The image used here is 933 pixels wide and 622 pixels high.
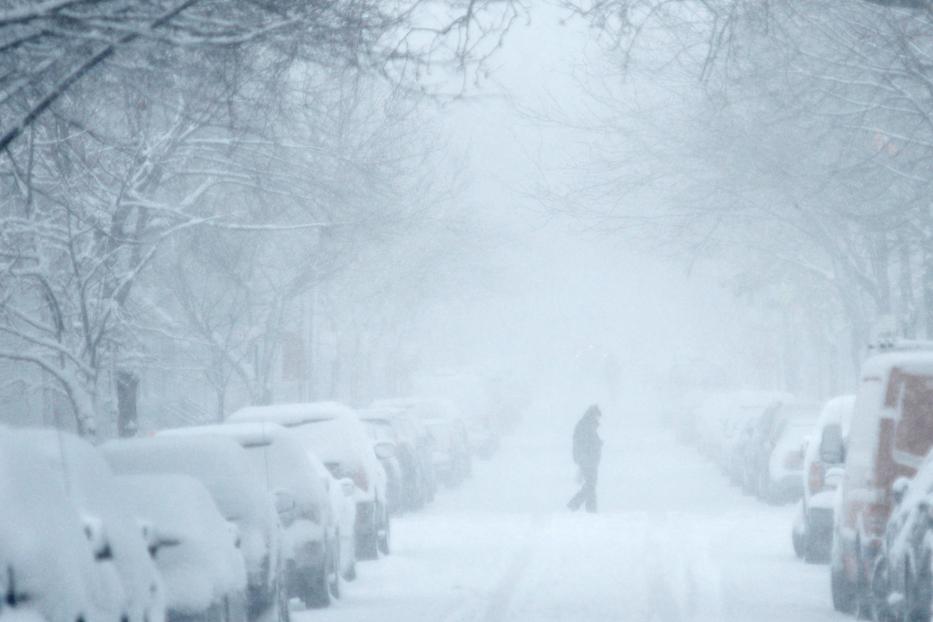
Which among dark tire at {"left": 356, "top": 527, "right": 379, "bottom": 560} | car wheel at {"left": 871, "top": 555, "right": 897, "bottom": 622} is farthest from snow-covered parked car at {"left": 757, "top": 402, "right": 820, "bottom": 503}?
car wheel at {"left": 871, "top": 555, "right": 897, "bottom": 622}

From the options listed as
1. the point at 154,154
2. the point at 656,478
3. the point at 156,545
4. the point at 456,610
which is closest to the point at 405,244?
the point at 656,478

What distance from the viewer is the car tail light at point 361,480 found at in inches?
774

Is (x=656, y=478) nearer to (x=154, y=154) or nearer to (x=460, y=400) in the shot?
(x=460, y=400)

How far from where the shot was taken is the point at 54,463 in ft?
22.6

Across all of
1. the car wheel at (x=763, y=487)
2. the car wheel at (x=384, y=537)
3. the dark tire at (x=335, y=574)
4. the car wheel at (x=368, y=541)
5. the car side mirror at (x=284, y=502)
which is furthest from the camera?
the car wheel at (x=763, y=487)

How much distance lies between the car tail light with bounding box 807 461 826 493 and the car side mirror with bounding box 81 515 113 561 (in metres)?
12.5

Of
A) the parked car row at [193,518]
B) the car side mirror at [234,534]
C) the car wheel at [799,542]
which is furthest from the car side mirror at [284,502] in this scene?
the car wheel at [799,542]

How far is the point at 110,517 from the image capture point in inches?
294

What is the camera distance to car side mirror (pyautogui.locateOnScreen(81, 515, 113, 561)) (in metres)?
7.04

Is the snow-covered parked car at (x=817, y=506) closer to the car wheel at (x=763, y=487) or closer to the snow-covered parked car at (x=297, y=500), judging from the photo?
the snow-covered parked car at (x=297, y=500)

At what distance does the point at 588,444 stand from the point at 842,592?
46.4 ft

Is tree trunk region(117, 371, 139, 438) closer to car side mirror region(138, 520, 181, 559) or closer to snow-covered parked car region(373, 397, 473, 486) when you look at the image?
snow-covered parked car region(373, 397, 473, 486)

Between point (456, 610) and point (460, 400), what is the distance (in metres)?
29.9

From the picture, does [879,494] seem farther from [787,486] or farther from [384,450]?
[787,486]
